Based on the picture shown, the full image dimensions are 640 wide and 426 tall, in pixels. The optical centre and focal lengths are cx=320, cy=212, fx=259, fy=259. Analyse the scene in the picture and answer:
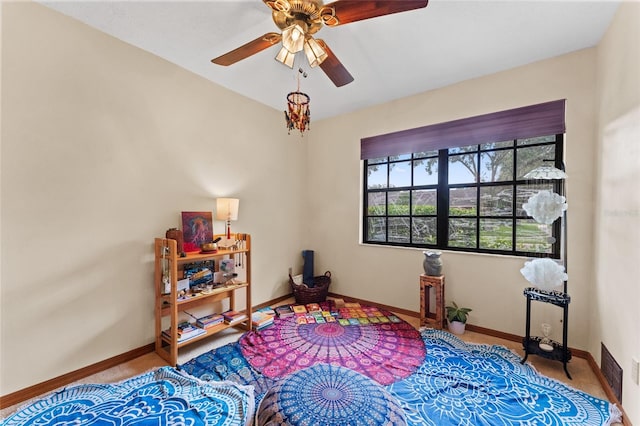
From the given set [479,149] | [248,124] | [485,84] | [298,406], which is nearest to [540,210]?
[479,149]

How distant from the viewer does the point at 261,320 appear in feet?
9.26

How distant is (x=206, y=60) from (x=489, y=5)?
2.29 m

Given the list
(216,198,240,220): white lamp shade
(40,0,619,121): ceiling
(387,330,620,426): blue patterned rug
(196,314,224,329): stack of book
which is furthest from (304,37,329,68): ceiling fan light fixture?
(196,314,224,329): stack of book

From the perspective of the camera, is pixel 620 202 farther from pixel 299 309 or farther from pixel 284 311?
pixel 284 311

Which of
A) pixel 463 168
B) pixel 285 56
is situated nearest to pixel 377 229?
pixel 463 168

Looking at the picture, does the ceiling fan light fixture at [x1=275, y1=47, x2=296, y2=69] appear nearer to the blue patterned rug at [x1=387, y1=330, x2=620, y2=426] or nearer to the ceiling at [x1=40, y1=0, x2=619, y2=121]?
the ceiling at [x1=40, y1=0, x2=619, y2=121]

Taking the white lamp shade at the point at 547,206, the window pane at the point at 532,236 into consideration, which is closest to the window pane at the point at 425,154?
the window pane at the point at 532,236

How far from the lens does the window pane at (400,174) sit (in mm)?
3270

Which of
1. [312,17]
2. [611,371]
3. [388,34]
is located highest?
[388,34]

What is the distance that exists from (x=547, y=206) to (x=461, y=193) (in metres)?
0.92

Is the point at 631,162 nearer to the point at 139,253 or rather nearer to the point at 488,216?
the point at 488,216

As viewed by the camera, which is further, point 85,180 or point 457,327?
point 457,327

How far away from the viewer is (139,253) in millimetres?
2250

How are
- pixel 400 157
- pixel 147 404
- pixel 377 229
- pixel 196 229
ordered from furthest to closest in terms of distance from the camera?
pixel 377 229, pixel 400 157, pixel 196 229, pixel 147 404
